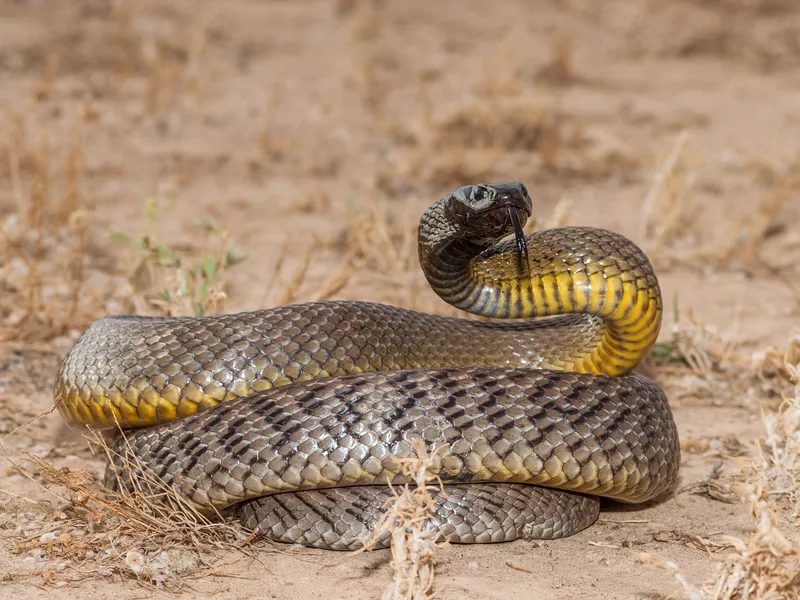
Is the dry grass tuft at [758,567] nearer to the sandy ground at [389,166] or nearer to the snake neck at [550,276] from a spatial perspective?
the sandy ground at [389,166]

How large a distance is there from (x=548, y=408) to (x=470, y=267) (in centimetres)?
76

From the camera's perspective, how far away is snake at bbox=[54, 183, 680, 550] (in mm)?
4059

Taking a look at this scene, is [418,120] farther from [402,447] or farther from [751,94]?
[402,447]

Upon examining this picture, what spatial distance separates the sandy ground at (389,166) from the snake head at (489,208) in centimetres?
134

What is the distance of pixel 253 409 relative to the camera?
4.17m

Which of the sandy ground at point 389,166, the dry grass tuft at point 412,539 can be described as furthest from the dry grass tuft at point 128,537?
the dry grass tuft at point 412,539

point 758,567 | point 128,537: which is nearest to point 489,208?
point 758,567

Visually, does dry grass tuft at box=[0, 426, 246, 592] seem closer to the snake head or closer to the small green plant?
the small green plant

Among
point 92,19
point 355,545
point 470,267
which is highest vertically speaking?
point 92,19

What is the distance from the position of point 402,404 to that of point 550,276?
88 centimetres

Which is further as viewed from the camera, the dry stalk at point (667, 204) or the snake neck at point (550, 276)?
the dry stalk at point (667, 204)

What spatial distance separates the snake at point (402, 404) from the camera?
Result: 4059mm

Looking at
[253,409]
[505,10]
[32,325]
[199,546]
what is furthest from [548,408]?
[505,10]

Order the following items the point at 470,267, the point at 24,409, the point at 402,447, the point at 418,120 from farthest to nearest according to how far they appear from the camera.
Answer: the point at 418,120
the point at 24,409
the point at 470,267
the point at 402,447
